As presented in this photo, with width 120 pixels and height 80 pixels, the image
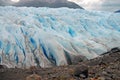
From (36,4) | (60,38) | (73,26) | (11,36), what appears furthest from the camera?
(36,4)

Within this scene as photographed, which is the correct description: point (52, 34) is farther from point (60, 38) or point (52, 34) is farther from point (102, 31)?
point (102, 31)

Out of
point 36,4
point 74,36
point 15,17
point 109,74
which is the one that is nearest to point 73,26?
point 74,36

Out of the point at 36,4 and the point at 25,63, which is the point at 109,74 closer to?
the point at 25,63

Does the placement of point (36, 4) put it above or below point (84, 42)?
above

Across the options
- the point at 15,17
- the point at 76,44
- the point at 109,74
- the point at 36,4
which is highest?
the point at 36,4

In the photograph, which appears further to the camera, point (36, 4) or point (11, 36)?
point (36, 4)

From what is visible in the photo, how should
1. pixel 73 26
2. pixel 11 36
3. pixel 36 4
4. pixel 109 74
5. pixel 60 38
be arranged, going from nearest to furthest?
pixel 109 74 < pixel 11 36 < pixel 60 38 < pixel 73 26 < pixel 36 4

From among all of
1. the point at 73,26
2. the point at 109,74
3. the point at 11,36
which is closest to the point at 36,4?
the point at 73,26
